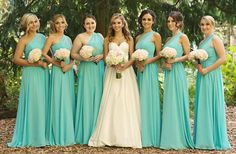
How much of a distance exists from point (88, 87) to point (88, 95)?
0.43 feet

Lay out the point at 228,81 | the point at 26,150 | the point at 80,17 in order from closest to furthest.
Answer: the point at 26,150 → the point at 80,17 → the point at 228,81

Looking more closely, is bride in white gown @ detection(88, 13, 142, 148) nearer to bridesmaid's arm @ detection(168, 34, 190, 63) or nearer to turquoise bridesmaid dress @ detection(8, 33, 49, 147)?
bridesmaid's arm @ detection(168, 34, 190, 63)

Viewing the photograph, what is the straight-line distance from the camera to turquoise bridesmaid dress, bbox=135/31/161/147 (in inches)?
283

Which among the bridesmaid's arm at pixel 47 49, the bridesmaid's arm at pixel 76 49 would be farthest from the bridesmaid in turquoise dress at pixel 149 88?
the bridesmaid's arm at pixel 47 49

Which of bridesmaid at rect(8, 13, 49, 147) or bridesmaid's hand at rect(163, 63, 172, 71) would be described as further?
bridesmaid at rect(8, 13, 49, 147)

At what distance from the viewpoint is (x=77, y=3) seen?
9.27m

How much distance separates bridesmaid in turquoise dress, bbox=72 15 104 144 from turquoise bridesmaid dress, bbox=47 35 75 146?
16 cm

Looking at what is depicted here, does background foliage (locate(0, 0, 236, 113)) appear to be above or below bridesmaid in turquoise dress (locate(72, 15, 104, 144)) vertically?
above

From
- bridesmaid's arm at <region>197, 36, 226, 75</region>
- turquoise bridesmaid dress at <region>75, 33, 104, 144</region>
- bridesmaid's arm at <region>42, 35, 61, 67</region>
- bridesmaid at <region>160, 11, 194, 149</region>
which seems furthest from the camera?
turquoise bridesmaid dress at <region>75, 33, 104, 144</region>

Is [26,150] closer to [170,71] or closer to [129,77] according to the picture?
[129,77]

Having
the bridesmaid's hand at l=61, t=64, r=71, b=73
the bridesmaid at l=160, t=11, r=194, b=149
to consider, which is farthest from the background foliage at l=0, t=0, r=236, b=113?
the bridesmaid at l=160, t=11, r=194, b=149

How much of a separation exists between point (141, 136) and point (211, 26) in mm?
2072

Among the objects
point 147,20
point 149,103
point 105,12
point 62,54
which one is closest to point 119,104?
point 149,103

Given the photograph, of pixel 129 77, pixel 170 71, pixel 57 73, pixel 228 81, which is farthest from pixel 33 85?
pixel 228 81
